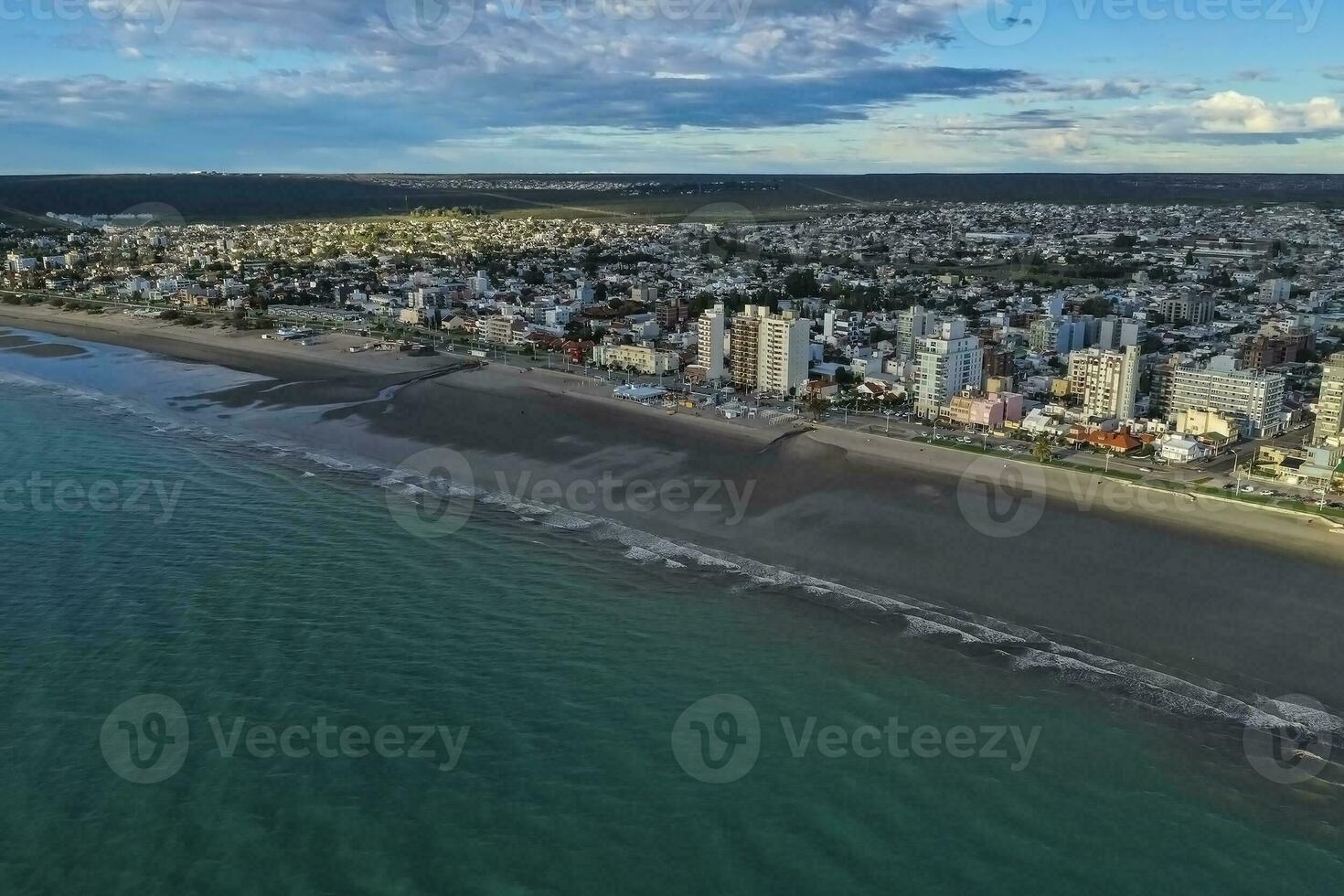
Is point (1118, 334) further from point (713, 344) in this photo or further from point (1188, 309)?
point (713, 344)

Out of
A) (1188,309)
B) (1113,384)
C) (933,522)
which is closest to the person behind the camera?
(933,522)

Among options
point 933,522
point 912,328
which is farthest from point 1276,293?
point 933,522

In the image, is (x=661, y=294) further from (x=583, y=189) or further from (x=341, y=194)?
(x=583, y=189)

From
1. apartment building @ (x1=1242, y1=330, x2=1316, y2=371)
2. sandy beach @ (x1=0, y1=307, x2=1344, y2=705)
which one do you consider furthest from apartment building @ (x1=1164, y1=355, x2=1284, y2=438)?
sandy beach @ (x1=0, y1=307, x2=1344, y2=705)

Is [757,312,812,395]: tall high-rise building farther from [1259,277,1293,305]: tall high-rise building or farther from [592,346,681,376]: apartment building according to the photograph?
[1259,277,1293,305]: tall high-rise building

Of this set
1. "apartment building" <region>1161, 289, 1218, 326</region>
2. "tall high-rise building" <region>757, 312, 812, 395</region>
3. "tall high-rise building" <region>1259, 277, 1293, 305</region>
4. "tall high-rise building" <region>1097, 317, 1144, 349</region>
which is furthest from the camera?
"tall high-rise building" <region>1259, 277, 1293, 305</region>

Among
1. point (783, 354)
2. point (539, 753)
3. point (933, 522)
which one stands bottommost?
point (539, 753)

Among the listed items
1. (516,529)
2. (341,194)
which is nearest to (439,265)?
(516,529)
